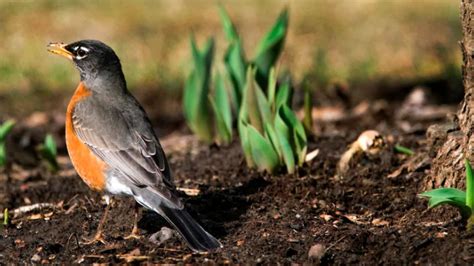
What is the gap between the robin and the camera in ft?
19.3

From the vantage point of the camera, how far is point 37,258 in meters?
5.72

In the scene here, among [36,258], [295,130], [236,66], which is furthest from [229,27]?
[36,258]

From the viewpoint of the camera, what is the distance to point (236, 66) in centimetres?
816

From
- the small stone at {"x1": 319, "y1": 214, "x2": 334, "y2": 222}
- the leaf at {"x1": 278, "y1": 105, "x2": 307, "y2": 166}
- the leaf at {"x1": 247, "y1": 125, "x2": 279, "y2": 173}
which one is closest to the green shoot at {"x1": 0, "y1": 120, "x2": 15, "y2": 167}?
the leaf at {"x1": 247, "y1": 125, "x2": 279, "y2": 173}

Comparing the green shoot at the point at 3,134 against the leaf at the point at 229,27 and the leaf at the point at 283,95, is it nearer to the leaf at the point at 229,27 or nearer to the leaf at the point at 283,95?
the leaf at the point at 229,27

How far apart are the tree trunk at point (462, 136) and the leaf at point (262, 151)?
1274mm

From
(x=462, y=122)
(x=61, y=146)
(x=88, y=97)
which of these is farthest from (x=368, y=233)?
(x=61, y=146)

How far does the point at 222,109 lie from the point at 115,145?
1.93 m

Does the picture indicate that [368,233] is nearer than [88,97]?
Yes

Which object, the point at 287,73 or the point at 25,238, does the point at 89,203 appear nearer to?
the point at 25,238

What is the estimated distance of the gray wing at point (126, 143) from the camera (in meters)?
6.12

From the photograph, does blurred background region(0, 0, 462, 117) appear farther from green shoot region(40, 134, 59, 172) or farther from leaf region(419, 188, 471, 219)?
leaf region(419, 188, 471, 219)

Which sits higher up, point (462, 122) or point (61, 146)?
point (462, 122)

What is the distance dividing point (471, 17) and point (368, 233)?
56.2 inches
